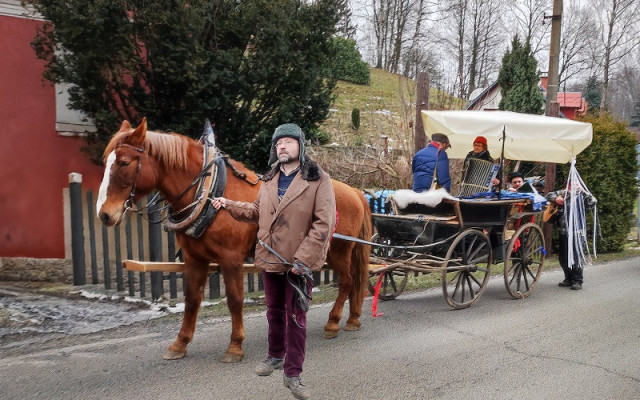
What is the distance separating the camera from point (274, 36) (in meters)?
7.88

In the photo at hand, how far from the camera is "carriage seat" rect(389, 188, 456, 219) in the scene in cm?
665

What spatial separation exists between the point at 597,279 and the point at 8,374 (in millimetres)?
8453

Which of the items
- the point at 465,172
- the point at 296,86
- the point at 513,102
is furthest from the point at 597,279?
the point at 513,102

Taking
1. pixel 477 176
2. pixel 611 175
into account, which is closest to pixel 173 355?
pixel 477 176

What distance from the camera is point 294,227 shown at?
151 inches

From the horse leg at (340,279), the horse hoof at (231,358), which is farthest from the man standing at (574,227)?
the horse hoof at (231,358)

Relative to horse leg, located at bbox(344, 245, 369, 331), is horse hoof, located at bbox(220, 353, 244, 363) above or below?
below

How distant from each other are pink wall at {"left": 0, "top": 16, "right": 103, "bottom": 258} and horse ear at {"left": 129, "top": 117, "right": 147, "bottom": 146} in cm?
507

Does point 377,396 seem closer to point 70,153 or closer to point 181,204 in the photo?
point 181,204

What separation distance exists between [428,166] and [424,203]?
2.03 ft

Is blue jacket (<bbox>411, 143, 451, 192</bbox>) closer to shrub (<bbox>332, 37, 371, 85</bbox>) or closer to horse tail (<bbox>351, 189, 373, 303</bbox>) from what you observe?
horse tail (<bbox>351, 189, 373, 303</bbox>)

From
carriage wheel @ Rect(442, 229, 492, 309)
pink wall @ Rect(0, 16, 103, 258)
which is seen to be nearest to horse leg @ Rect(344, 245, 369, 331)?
carriage wheel @ Rect(442, 229, 492, 309)

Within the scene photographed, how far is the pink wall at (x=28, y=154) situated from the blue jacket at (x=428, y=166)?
218 inches

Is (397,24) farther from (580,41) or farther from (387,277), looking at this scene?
(387,277)
